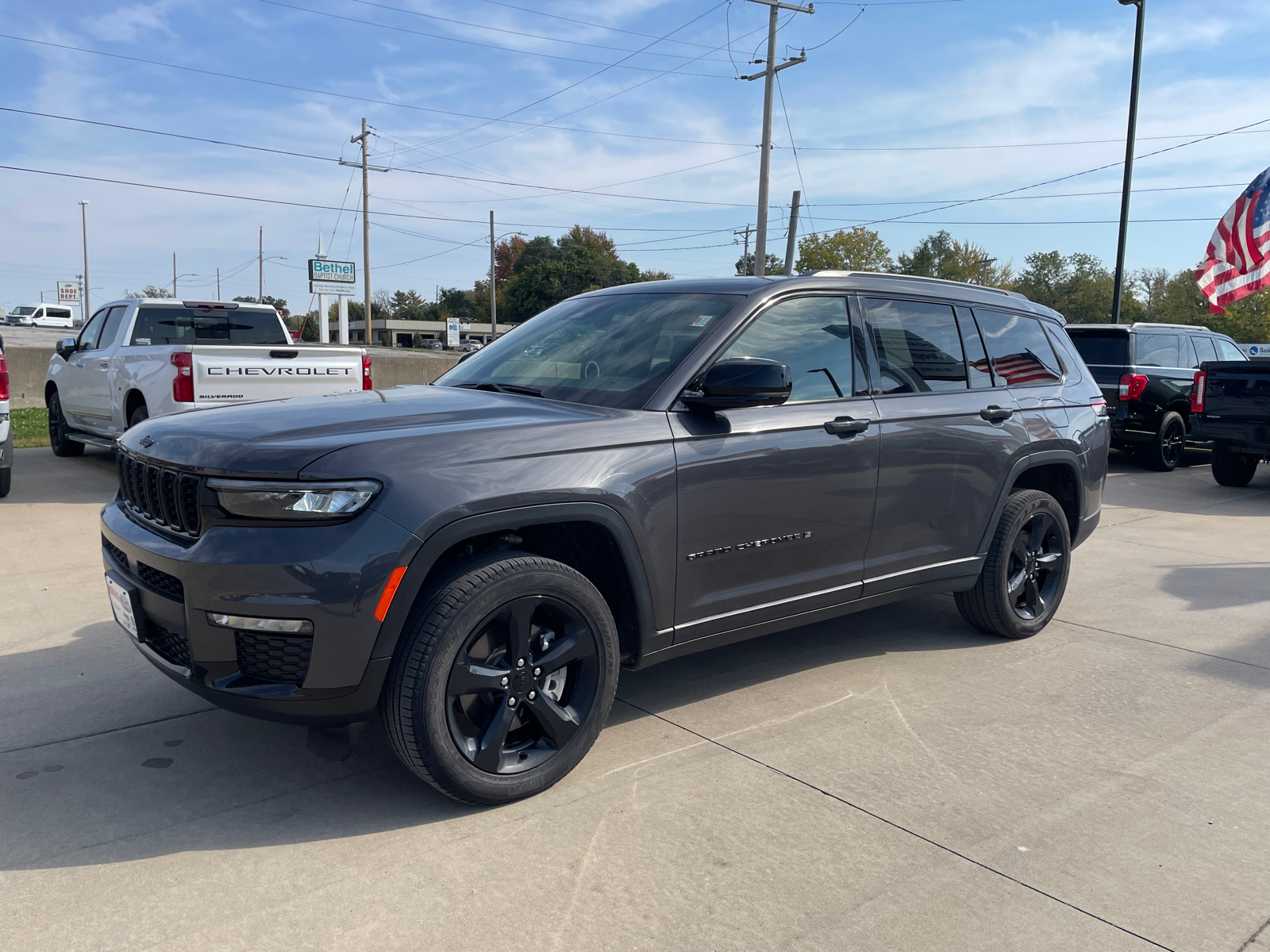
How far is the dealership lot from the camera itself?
8.38 feet

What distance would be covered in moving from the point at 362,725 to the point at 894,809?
2037 mm

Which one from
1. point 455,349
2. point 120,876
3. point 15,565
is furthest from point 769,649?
point 455,349

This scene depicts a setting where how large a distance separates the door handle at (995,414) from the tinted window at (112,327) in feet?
28.9

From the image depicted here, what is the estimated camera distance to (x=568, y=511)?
3.15 metres

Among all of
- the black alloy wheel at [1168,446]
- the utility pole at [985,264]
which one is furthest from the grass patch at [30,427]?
the utility pole at [985,264]

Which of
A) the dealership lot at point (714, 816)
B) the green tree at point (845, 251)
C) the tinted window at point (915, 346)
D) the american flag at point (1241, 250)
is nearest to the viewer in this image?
the dealership lot at point (714, 816)

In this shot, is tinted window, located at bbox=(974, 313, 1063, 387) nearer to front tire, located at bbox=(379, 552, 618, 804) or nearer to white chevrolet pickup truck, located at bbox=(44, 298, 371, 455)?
front tire, located at bbox=(379, 552, 618, 804)

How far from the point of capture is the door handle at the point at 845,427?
3941 mm

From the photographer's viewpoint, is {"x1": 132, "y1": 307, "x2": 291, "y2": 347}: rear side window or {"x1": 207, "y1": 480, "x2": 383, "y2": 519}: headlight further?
{"x1": 132, "y1": 307, "x2": 291, "y2": 347}: rear side window

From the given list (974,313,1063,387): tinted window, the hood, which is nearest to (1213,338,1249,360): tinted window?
(974,313,1063,387): tinted window

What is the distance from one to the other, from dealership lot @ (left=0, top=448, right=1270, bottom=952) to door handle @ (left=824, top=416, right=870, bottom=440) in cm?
118

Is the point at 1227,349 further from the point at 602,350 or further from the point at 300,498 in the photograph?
the point at 300,498

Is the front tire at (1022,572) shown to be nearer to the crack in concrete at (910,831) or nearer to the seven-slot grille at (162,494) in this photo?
the crack in concrete at (910,831)

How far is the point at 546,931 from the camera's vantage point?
251 cm
